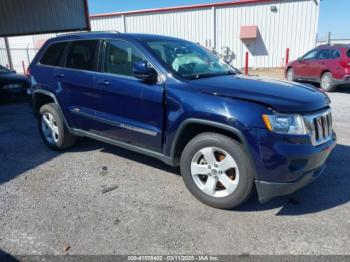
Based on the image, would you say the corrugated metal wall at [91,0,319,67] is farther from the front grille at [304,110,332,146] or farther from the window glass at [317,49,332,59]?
the front grille at [304,110,332,146]

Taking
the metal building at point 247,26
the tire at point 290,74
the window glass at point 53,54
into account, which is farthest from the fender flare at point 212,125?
the metal building at point 247,26

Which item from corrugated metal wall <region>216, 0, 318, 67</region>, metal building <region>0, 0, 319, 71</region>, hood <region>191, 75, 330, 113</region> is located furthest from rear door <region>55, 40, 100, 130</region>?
corrugated metal wall <region>216, 0, 318, 67</region>

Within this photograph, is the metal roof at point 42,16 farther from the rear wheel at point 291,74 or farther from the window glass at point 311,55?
the window glass at point 311,55

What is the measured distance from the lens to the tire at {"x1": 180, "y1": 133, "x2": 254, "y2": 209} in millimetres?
3119

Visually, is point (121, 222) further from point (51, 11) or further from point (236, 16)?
point (236, 16)

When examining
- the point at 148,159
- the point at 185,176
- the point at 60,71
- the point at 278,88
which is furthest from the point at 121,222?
the point at 60,71

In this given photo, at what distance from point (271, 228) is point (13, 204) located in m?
2.80

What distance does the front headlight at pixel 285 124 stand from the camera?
9.52 ft

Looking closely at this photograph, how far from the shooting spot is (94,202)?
360cm

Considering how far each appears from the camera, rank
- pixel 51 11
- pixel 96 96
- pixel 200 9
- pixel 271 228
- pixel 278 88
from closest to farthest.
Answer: pixel 271 228 < pixel 278 88 < pixel 96 96 < pixel 51 11 < pixel 200 9

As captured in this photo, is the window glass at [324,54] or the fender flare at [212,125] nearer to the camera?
the fender flare at [212,125]

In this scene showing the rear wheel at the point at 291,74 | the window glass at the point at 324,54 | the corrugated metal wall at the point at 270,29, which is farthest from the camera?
the corrugated metal wall at the point at 270,29

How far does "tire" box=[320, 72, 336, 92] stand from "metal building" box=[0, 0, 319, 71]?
28.8 ft

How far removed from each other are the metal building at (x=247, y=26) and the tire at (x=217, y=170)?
17.7 metres
